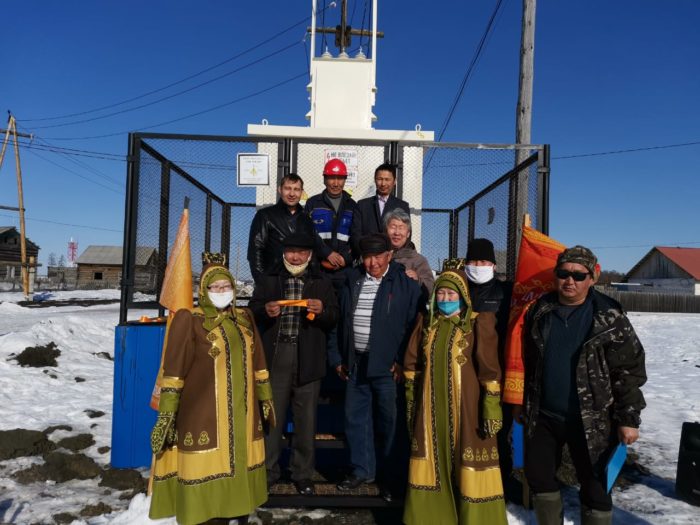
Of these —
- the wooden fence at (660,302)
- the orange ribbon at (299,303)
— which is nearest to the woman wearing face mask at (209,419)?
the orange ribbon at (299,303)

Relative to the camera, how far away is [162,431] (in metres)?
2.73

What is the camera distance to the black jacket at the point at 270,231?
4082 mm

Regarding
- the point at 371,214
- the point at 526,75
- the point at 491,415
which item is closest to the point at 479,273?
the point at 491,415

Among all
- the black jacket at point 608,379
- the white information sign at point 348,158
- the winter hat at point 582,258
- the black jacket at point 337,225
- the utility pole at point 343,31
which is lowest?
Answer: the black jacket at point 608,379

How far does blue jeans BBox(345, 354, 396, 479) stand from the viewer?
11.0 feet

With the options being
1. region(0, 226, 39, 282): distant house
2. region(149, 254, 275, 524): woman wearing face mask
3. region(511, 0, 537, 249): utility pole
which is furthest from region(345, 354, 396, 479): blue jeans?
region(0, 226, 39, 282): distant house

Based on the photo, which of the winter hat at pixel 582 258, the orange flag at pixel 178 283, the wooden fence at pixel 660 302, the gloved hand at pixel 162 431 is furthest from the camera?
the wooden fence at pixel 660 302

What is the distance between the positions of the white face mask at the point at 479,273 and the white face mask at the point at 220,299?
5.39ft

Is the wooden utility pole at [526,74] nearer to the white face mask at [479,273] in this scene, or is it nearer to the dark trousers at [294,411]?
the white face mask at [479,273]

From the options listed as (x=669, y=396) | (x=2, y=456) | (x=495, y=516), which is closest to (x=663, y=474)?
(x=495, y=516)

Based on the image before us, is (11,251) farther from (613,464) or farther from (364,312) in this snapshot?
(613,464)

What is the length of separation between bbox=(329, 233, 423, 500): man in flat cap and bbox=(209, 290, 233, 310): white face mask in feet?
2.88

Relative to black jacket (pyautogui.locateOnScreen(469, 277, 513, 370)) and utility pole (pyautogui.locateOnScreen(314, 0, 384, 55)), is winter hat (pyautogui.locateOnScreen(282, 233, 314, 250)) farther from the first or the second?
utility pole (pyautogui.locateOnScreen(314, 0, 384, 55))

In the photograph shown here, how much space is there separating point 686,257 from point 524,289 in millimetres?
41185
